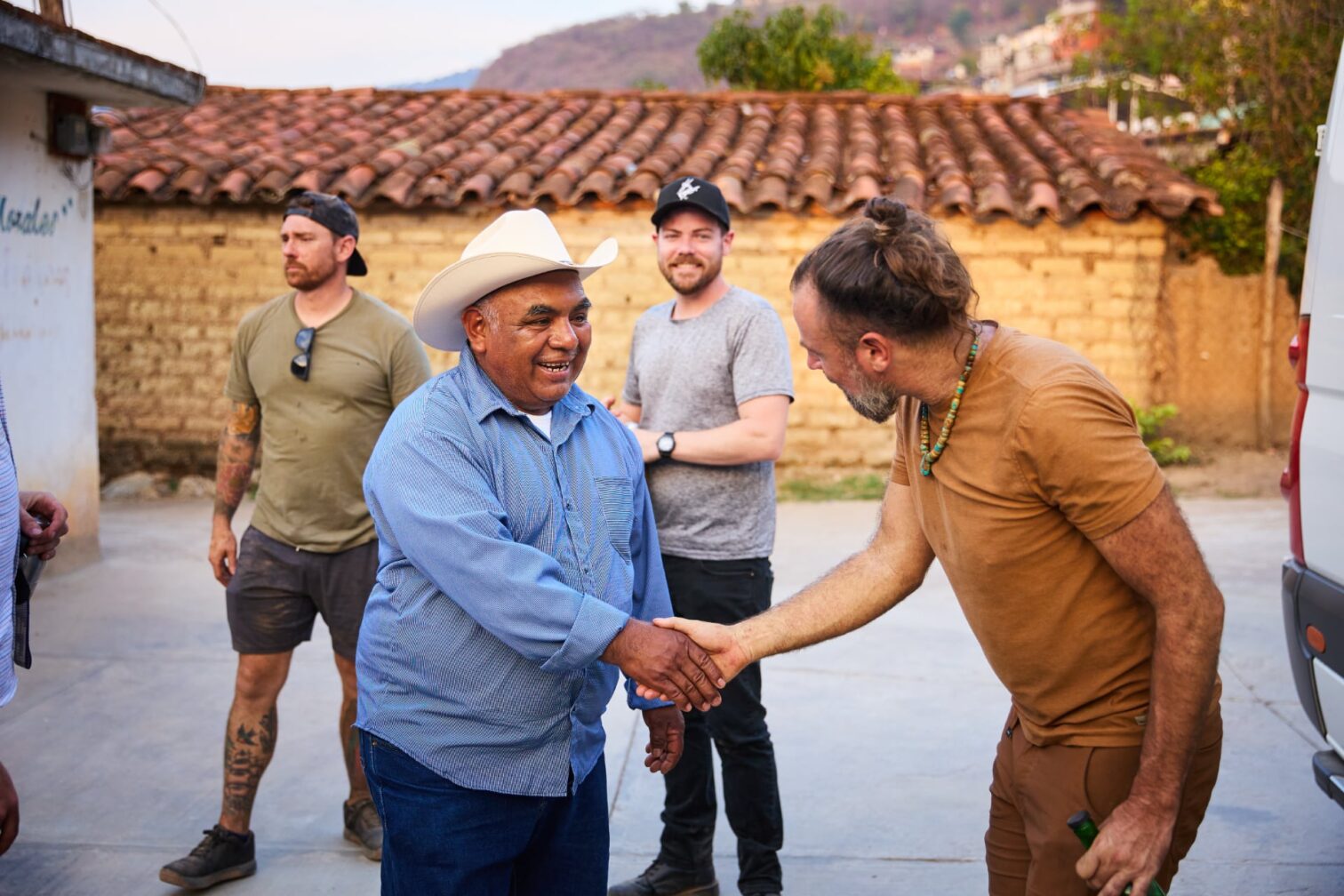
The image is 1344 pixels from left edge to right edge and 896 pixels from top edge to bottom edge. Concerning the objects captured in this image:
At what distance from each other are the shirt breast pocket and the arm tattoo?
1.98m

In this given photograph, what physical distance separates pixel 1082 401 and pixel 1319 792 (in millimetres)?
3129

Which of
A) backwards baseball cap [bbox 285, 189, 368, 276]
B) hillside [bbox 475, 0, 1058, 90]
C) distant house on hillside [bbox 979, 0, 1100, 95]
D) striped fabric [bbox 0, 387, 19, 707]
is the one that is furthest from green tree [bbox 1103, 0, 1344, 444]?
hillside [bbox 475, 0, 1058, 90]

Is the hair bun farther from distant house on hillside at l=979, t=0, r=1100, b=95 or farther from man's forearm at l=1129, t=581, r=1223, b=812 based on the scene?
distant house on hillside at l=979, t=0, r=1100, b=95

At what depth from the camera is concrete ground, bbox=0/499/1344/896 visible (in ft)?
12.9

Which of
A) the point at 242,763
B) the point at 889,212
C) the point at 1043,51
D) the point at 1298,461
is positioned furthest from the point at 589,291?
the point at 1043,51

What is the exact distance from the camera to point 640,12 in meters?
80.4

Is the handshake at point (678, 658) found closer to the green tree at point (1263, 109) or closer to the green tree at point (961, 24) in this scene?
the green tree at point (1263, 109)

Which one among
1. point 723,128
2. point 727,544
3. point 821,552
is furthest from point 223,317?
point 727,544

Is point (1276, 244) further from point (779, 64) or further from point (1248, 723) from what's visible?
point (779, 64)

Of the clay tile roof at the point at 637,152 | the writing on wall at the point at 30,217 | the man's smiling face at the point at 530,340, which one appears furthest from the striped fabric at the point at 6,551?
the clay tile roof at the point at 637,152

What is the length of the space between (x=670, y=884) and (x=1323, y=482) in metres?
2.14

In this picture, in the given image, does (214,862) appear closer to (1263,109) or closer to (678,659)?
(678,659)

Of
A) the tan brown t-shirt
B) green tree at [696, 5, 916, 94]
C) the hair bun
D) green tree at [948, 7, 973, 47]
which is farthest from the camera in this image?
green tree at [948, 7, 973, 47]

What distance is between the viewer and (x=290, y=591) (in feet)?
12.8
